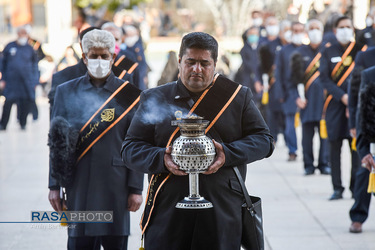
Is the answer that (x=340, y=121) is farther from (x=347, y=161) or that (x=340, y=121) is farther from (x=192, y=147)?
(x=192, y=147)

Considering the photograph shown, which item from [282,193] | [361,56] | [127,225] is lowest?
[282,193]

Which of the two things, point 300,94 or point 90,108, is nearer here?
point 90,108

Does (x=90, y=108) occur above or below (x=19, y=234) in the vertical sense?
above

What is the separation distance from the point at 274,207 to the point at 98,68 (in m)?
4.14

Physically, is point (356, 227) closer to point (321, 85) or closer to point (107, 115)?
point (321, 85)

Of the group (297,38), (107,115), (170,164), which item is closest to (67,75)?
(107,115)

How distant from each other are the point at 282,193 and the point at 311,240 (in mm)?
2413

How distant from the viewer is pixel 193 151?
12.0 feet

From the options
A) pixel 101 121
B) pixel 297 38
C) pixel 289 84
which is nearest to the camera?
pixel 101 121

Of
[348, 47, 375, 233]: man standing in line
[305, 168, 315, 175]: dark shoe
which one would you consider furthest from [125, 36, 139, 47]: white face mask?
[348, 47, 375, 233]: man standing in line

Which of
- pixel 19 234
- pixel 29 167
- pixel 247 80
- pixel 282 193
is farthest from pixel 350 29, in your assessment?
pixel 247 80

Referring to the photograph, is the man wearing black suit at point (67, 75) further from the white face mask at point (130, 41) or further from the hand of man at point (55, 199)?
the white face mask at point (130, 41)

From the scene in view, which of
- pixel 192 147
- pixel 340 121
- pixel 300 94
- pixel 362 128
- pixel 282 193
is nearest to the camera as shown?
pixel 192 147

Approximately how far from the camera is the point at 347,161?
470 inches
